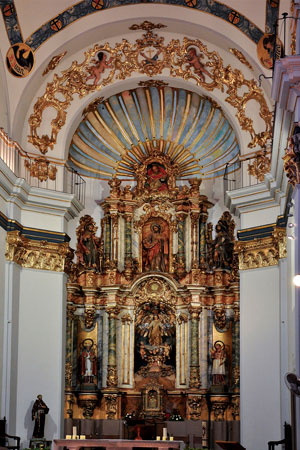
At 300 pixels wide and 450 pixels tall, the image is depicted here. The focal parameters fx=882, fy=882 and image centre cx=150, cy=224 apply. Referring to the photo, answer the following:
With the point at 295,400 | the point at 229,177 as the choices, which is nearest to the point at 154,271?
the point at 229,177

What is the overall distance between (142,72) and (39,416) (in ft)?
35.2

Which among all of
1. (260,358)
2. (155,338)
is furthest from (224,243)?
(260,358)

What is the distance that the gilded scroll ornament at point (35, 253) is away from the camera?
24.8 m

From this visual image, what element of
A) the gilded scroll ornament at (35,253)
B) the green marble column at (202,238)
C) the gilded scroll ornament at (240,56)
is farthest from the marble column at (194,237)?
the gilded scroll ornament at (240,56)

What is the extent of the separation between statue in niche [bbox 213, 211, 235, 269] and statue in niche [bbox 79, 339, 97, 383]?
477 centimetres

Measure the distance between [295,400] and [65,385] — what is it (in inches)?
427

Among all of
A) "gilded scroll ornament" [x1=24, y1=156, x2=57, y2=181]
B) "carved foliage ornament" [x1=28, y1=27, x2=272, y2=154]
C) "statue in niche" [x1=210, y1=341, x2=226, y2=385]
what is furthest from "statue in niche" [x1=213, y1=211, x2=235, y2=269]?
"gilded scroll ornament" [x1=24, y1=156, x2=57, y2=181]

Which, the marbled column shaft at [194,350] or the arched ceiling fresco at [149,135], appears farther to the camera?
the arched ceiling fresco at [149,135]

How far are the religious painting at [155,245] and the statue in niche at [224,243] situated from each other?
1679 mm

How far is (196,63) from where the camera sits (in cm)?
2673

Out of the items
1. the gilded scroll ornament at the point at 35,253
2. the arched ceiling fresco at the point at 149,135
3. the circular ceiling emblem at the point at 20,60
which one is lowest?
the gilded scroll ornament at the point at 35,253

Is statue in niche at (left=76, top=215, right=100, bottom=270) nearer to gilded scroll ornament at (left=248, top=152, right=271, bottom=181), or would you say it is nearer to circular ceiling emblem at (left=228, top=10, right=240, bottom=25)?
gilded scroll ornament at (left=248, top=152, right=271, bottom=181)

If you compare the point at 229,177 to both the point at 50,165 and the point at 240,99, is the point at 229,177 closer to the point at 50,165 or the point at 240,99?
the point at 240,99

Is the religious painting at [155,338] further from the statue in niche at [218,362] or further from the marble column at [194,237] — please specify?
the marble column at [194,237]
